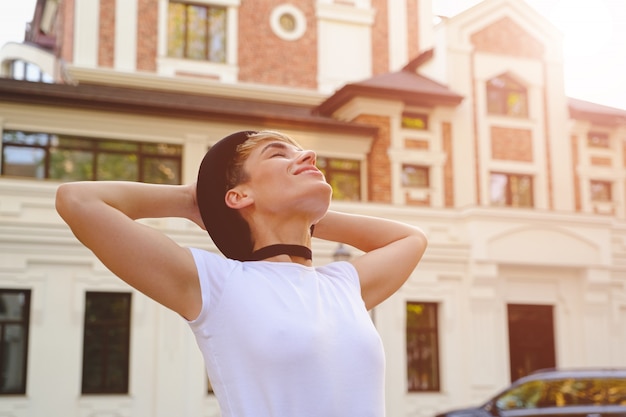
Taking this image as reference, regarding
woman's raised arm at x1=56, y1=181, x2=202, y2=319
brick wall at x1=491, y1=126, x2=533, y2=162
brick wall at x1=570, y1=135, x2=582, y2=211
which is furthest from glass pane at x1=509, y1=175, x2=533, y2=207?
woman's raised arm at x1=56, y1=181, x2=202, y2=319

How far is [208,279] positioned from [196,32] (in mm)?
23069

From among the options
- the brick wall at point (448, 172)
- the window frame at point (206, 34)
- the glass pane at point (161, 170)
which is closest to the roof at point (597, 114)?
the brick wall at point (448, 172)

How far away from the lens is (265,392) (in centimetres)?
181

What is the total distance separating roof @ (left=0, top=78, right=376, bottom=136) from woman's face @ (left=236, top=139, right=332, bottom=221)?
1784 cm

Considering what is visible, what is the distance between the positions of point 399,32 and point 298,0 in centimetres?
342

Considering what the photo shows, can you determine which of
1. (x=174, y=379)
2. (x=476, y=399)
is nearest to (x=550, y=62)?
(x=476, y=399)

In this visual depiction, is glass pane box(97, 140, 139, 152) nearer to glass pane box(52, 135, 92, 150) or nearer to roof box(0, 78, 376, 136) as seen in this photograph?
glass pane box(52, 135, 92, 150)

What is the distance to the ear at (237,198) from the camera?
2029 millimetres

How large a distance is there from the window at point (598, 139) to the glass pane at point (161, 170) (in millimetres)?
11780

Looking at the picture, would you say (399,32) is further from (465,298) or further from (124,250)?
(124,250)

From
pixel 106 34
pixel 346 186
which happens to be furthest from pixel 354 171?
pixel 106 34

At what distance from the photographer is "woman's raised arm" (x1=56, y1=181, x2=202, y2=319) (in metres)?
1.83

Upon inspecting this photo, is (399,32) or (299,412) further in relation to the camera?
(399,32)

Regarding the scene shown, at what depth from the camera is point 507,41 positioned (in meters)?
24.0
